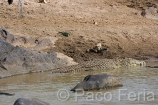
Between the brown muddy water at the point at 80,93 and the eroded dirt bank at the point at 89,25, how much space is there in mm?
1868

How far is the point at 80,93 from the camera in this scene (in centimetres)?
952

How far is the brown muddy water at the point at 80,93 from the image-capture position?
891cm

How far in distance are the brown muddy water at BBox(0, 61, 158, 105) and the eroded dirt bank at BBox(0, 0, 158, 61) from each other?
1.87 m

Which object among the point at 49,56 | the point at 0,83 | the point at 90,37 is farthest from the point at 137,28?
the point at 0,83

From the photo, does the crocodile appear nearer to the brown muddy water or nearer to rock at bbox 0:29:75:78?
the brown muddy water

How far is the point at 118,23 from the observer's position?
16281 millimetres

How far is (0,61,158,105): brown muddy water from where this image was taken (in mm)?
8914

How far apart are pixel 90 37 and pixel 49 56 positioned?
265 centimetres

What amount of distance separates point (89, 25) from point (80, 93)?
21.1 ft

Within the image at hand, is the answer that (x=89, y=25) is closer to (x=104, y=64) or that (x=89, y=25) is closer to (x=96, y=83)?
(x=104, y=64)

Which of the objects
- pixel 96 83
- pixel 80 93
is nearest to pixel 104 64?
pixel 96 83

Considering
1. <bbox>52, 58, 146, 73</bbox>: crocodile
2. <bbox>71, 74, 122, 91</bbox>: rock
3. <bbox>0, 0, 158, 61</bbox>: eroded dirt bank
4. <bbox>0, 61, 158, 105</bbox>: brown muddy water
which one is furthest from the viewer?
<bbox>0, 0, 158, 61</bbox>: eroded dirt bank

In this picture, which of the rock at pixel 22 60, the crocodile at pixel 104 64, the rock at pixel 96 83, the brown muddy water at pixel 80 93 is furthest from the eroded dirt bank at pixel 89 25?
the rock at pixel 96 83

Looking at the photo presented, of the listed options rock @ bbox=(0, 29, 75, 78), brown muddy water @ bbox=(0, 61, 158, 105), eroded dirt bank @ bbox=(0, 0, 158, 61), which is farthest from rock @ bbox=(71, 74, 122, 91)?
eroded dirt bank @ bbox=(0, 0, 158, 61)
